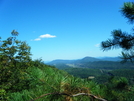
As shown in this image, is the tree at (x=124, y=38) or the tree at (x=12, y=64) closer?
the tree at (x=124, y=38)

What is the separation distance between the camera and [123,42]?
11.3ft

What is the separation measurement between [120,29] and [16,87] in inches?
421

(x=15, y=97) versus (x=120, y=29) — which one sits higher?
(x=120, y=29)

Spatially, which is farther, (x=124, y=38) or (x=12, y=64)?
(x=12, y=64)

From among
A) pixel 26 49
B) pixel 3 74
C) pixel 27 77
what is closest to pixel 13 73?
pixel 3 74

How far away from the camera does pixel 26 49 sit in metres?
13.0

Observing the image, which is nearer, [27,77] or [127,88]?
[27,77]

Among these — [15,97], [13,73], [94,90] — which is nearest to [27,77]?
[15,97]

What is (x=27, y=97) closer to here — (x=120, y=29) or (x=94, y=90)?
(x=94, y=90)

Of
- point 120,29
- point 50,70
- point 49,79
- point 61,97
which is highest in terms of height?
point 120,29

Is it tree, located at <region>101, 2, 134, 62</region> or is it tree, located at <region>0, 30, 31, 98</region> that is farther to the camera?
tree, located at <region>0, 30, 31, 98</region>

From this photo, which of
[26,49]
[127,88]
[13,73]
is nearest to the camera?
[127,88]

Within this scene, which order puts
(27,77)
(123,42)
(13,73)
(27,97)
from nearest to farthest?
(27,97) → (27,77) → (123,42) → (13,73)

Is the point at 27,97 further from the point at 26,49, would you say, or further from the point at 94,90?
the point at 26,49
